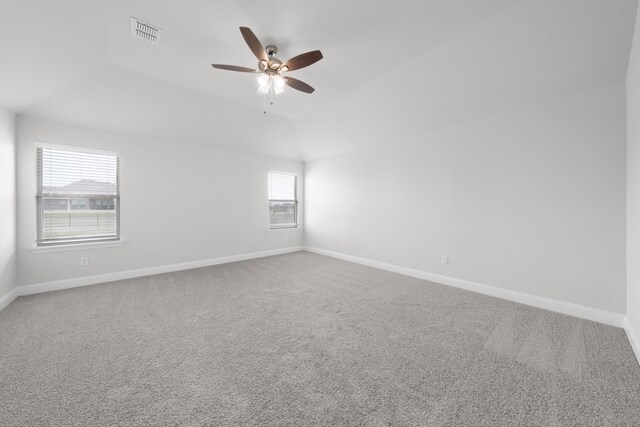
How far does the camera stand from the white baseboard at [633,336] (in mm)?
2041

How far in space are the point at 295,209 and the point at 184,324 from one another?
13.8ft

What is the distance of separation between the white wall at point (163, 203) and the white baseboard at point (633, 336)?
5436mm

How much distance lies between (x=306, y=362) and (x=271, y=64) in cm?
278

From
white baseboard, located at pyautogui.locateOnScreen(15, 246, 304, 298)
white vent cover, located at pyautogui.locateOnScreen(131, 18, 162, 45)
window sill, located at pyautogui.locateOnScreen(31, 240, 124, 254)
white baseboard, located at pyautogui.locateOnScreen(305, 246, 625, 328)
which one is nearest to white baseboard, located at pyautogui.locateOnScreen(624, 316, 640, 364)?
white baseboard, located at pyautogui.locateOnScreen(305, 246, 625, 328)

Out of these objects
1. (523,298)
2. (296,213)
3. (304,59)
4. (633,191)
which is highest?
(304,59)

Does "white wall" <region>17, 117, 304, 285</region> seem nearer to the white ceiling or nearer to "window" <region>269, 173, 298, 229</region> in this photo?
"window" <region>269, 173, 298, 229</region>

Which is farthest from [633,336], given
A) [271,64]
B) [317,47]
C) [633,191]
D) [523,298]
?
[271,64]

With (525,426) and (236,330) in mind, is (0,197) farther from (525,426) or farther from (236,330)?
(525,426)

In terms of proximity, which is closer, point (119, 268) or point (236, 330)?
point (236, 330)

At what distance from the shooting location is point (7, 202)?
300 centimetres

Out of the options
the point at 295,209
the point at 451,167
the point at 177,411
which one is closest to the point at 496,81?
the point at 451,167

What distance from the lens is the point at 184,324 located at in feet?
8.36

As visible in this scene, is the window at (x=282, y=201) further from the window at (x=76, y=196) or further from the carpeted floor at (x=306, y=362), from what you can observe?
the carpeted floor at (x=306, y=362)

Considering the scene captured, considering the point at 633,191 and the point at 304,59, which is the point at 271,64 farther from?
the point at 633,191
